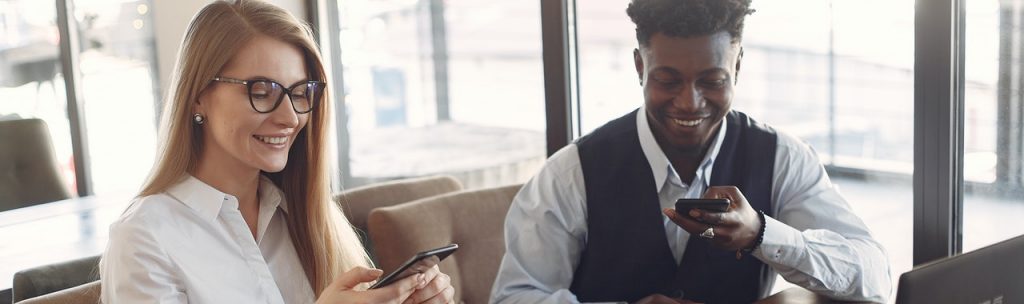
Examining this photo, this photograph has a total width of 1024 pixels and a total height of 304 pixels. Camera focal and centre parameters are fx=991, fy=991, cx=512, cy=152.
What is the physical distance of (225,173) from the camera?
1.66 m

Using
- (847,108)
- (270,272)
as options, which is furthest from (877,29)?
(270,272)

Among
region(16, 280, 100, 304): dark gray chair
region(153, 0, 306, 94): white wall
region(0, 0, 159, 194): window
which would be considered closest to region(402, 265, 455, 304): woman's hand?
region(16, 280, 100, 304): dark gray chair

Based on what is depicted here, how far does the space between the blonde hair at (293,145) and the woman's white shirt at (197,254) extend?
31mm

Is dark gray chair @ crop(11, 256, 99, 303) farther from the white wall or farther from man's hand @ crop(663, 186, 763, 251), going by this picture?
the white wall

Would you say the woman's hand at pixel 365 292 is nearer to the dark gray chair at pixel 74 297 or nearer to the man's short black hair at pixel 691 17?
the dark gray chair at pixel 74 297

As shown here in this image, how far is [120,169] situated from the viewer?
462cm

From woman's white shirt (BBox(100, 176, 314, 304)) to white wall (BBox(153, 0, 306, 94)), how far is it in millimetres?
2597

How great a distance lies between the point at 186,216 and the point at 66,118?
10.5 feet

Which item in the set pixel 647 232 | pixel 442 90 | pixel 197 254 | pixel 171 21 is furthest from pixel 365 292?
pixel 171 21

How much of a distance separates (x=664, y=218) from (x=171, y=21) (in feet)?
9.36

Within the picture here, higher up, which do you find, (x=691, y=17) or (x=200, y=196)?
(x=691, y=17)

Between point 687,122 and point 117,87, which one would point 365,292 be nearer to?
point 687,122

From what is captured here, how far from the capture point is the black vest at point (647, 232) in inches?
79.9

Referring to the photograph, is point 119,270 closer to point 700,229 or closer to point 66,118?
point 700,229
